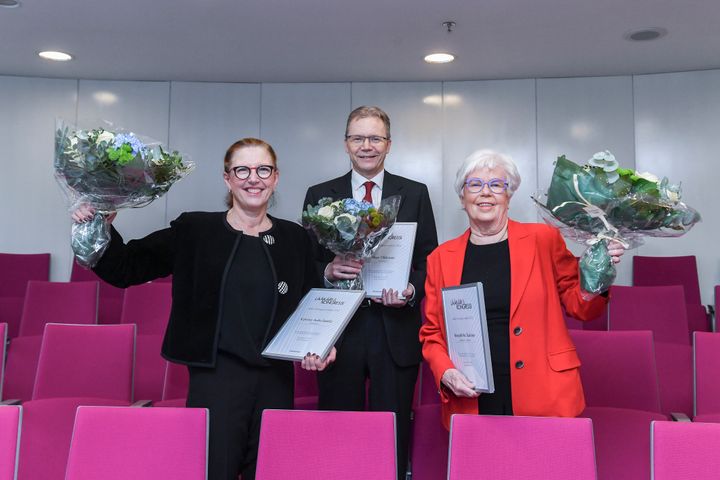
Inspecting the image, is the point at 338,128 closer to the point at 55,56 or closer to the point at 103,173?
the point at 55,56

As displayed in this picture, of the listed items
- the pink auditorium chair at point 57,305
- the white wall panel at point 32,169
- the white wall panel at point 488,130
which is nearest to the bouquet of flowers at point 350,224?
the pink auditorium chair at point 57,305

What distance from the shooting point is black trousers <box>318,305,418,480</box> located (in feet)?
8.56

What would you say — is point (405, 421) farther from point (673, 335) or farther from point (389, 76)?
point (389, 76)

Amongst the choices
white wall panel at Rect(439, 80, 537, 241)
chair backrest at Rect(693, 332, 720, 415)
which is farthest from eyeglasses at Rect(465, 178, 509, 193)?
white wall panel at Rect(439, 80, 537, 241)

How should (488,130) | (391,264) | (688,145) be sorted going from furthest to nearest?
(488,130), (688,145), (391,264)

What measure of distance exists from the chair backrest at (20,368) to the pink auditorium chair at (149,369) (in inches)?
24.6

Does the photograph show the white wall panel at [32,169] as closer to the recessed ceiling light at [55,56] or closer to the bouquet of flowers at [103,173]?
the recessed ceiling light at [55,56]

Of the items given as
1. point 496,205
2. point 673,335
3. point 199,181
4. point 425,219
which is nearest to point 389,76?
point 199,181

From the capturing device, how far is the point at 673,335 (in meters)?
4.38

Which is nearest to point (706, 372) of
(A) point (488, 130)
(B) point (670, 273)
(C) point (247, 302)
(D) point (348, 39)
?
(C) point (247, 302)

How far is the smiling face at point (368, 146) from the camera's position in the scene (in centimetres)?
271

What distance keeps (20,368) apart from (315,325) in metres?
2.40

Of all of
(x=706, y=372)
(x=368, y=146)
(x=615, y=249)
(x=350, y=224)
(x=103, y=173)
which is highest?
(x=368, y=146)

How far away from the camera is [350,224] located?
7.57 ft
